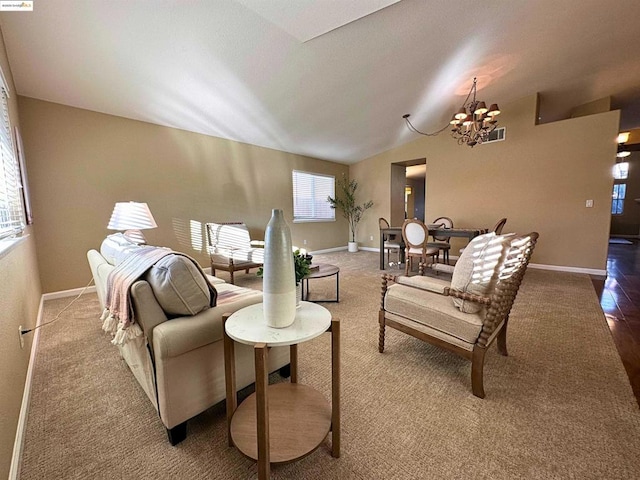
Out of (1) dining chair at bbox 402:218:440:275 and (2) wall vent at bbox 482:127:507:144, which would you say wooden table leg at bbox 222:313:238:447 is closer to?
(1) dining chair at bbox 402:218:440:275

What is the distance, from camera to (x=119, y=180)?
3676 millimetres

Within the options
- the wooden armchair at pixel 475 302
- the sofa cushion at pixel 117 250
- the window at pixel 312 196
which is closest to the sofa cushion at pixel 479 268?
the wooden armchair at pixel 475 302

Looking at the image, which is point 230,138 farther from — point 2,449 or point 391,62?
point 2,449

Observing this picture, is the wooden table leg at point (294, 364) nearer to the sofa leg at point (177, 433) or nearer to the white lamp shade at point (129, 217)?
the sofa leg at point (177, 433)

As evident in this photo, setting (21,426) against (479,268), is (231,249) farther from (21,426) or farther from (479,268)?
(479,268)

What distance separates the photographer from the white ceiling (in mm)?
2273

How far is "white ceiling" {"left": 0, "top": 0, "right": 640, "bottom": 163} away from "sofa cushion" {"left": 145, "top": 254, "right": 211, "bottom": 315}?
230 centimetres

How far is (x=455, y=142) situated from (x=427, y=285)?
480 centimetres

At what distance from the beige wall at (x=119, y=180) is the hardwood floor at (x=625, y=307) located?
484 cm

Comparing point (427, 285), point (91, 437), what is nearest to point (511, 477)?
point (427, 285)

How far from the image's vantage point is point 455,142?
17.9 feet

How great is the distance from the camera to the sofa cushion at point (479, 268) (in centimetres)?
145

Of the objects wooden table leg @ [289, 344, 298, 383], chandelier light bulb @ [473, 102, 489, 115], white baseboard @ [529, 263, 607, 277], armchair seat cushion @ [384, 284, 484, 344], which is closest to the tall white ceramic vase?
wooden table leg @ [289, 344, 298, 383]

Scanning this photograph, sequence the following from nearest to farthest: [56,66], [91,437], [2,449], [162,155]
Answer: [2,449]
[91,437]
[56,66]
[162,155]
